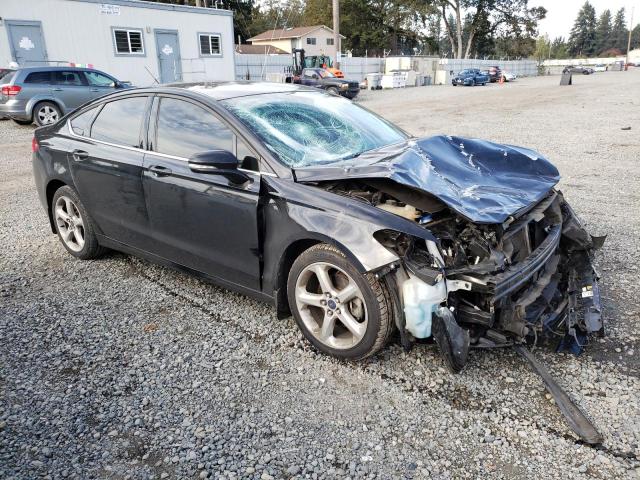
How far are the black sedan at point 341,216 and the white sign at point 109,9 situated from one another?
19623 mm

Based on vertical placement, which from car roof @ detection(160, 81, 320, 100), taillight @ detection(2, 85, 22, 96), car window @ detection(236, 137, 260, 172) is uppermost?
taillight @ detection(2, 85, 22, 96)

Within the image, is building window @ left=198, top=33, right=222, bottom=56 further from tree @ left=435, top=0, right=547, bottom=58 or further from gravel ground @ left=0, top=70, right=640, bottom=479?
tree @ left=435, top=0, right=547, bottom=58

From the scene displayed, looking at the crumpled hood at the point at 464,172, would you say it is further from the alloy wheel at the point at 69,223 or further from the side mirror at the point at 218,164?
the alloy wheel at the point at 69,223

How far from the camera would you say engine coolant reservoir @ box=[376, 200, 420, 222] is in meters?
2.96

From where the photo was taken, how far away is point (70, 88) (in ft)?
45.3

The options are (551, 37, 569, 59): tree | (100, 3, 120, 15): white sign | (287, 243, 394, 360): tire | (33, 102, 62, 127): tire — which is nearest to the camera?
(287, 243, 394, 360): tire

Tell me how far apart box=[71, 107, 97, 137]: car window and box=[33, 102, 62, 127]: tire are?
10.2 m

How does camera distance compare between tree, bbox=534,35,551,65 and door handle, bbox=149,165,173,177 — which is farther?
tree, bbox=534,35,551,65

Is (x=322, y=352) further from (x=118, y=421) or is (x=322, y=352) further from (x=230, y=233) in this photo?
(x=118, y=421)

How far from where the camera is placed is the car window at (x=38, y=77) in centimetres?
1334

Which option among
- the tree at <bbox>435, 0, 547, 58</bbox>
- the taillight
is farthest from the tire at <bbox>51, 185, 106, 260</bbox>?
the tree at <bbox>435, 0, 547, 58</bbox>

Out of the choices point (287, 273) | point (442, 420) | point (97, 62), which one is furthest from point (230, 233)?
point (97, 62)

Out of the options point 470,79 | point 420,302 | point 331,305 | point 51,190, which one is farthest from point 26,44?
point 470,79

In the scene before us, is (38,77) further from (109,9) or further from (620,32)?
(620,32)
